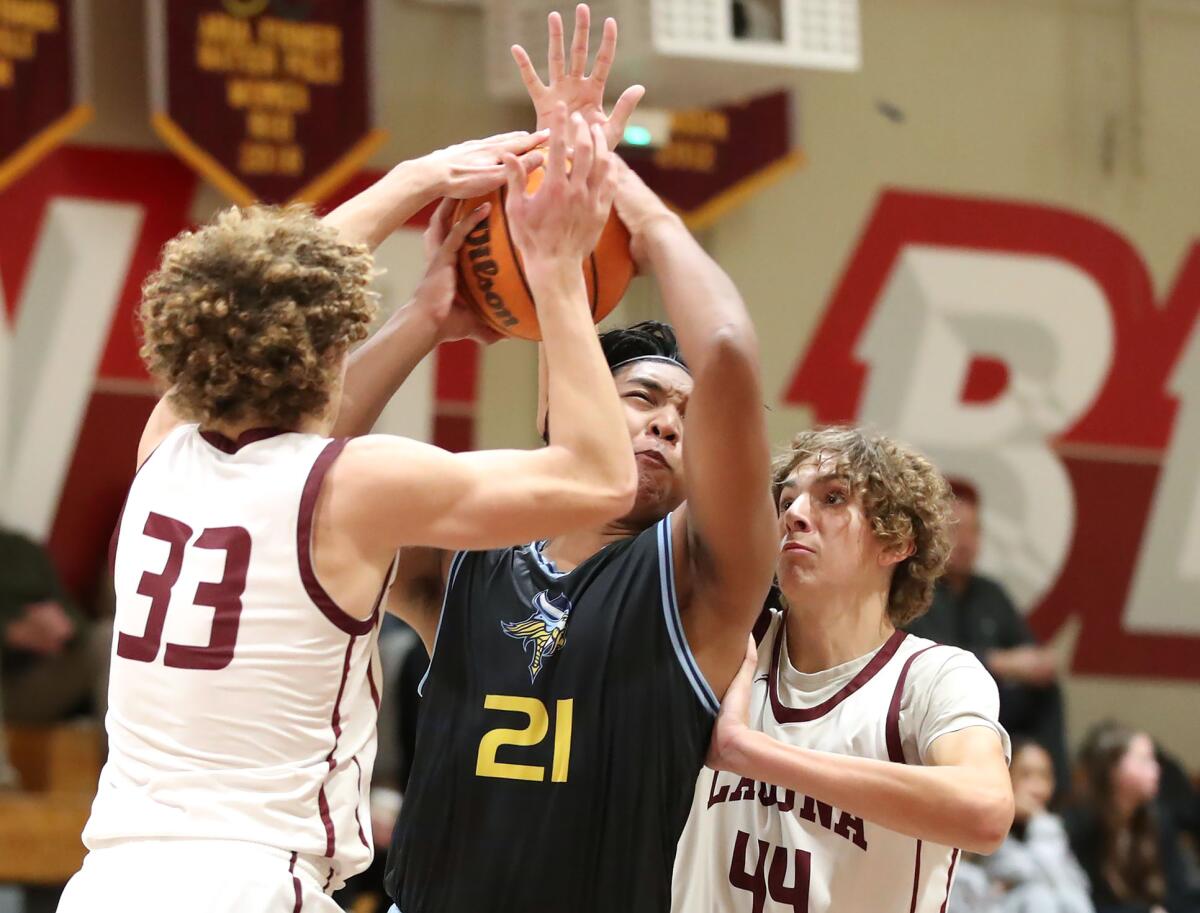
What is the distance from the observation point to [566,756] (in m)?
2.70

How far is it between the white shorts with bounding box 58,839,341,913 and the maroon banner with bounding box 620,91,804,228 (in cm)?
645

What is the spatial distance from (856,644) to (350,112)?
5.22 metres

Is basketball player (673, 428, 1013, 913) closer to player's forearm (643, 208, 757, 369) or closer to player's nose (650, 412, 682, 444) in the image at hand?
player's nose (650, 412, 682, 444)

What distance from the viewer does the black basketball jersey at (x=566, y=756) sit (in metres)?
2.68

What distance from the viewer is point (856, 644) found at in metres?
3.16

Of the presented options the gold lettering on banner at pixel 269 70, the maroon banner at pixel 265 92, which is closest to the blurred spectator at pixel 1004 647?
the maroon banner at pixel 265 92

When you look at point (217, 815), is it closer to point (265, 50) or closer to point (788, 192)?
point (265, 50)

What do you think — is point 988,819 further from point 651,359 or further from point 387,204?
point 387,204

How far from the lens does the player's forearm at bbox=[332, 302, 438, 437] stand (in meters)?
2.84

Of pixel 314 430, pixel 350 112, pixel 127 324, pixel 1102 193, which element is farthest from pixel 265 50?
pixel 314 430

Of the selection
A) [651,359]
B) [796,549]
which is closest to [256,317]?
[651,359]

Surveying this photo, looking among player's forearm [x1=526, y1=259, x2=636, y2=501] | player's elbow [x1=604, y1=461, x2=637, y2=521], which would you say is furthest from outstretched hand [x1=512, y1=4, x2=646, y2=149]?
player's elbow [x1=604, y1=461, x2=637, y2=521]

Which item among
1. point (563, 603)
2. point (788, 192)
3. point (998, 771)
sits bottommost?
point (998, 771)

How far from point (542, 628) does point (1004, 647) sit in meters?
5.06
